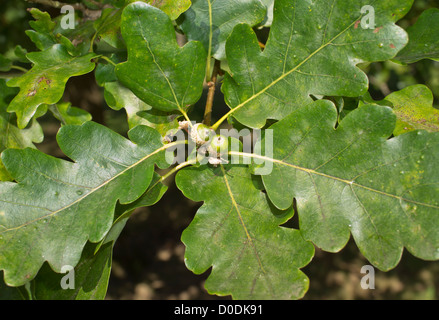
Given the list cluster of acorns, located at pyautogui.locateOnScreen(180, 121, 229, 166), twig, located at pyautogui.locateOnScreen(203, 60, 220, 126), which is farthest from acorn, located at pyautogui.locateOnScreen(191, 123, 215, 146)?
twig, located at pyautogui.locateOnScreen(203, 60, 220, 126)

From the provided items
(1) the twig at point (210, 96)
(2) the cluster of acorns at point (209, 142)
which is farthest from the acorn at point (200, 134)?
(1) the twig at point (210, 96)

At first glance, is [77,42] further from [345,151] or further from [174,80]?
[345,151]

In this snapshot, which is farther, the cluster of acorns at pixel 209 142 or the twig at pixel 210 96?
the twig at pixel 210 96

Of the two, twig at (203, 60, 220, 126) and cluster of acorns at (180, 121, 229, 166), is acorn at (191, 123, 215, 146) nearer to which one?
cluster of acorns at (180, 121, 229, 166)

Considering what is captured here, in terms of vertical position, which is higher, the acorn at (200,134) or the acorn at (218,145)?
the acorn at (200,134)

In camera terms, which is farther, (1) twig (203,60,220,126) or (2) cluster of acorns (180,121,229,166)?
(1) twig (203,60,220,126)

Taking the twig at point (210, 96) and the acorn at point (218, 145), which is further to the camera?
the twig at point (210, 96)

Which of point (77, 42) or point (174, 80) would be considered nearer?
point (174, 80)

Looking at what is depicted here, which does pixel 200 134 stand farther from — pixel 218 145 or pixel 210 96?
pixel 210 96

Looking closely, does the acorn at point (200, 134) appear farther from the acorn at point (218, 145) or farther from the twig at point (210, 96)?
Result: the twig at point (210, 96)

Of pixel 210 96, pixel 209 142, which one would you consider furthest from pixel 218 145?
pixel 210 96

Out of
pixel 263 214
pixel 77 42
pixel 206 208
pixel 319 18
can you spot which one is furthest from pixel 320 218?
pixel 77 42
